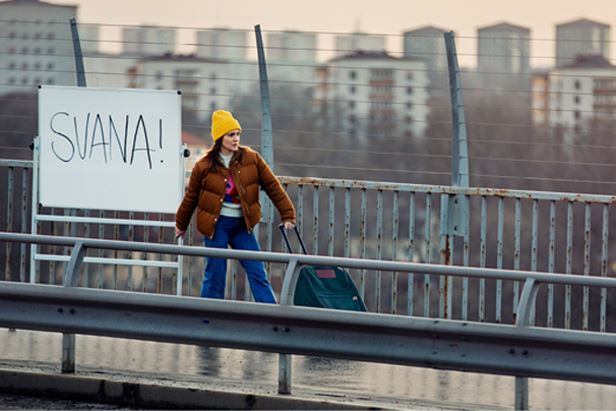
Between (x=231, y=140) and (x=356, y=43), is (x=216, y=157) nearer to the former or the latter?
(x=231, y=140)

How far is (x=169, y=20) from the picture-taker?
4297 centimetres

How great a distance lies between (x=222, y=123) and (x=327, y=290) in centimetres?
135

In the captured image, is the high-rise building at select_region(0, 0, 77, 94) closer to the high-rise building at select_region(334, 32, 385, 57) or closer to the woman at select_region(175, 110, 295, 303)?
the woman at select_region(175, 110, 295, 303)

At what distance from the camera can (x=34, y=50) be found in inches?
495

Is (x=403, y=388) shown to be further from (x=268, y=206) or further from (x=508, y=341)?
(x=268, y=206)

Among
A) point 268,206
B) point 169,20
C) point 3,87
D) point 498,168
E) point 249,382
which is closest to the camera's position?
point 249,382

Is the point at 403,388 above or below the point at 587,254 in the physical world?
below

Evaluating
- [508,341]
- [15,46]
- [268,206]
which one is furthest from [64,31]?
[508,341]

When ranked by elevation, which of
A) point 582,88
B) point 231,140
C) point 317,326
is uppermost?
point 582,88

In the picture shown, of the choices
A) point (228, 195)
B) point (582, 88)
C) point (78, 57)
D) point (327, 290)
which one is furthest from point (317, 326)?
point (582, 88)

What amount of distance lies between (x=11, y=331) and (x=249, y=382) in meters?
2.68

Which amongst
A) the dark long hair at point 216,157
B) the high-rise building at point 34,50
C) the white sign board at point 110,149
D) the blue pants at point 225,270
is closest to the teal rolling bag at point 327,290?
the blue pants at point 225,270

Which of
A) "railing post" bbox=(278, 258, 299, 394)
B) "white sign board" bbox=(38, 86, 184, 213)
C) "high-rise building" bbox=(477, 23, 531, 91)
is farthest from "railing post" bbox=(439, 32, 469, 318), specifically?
"railing post" bbox=(278, 258, 299, 394)

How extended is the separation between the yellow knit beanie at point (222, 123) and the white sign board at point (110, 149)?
0.92 meters
